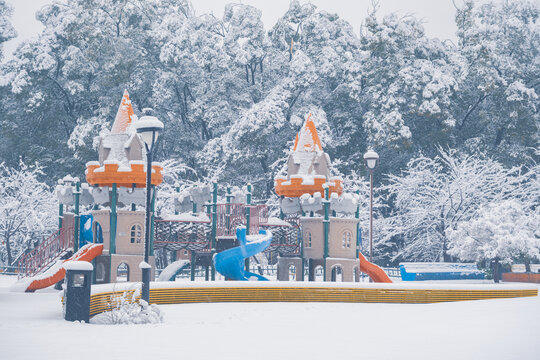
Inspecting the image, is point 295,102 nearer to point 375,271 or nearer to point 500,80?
point 500,80

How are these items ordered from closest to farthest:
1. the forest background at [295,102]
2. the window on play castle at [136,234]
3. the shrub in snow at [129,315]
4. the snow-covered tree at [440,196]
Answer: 1. the shrub in snow at [129,315]
2. the window on play castle at [136,234]
3. the snow-covered tree at [440,196]
4. the forest background at [295,102]

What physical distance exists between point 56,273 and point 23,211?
23055 millimetres

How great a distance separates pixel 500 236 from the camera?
113 feet

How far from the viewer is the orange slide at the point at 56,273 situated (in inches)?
912

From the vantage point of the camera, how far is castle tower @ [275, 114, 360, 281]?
2758 cm

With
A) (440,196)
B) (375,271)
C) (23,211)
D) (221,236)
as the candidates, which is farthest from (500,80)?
(23,211)

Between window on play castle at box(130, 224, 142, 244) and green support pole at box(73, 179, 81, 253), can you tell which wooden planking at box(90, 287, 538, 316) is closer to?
window on play castle at box(130, 224, 142, 244)

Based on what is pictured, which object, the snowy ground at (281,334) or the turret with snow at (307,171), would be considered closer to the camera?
the snowy ground at (281,334)

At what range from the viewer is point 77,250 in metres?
25.7

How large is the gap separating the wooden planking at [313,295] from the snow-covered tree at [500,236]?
11.7 m

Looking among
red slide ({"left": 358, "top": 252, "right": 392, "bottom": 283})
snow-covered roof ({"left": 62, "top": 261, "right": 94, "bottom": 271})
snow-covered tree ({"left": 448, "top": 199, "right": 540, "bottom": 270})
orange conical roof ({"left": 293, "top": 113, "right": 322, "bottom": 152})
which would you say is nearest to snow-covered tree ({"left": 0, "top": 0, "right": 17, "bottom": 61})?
orange conical roof ({"left": 293, "top": 113, "right": 322, "bottom": 152})

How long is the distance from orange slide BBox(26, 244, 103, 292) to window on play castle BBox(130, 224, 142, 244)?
146 cm

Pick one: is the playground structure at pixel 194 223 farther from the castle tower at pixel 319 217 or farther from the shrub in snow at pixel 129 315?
the shrub in snow at pixel 129 315

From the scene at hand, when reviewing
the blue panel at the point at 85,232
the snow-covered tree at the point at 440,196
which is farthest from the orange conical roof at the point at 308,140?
the snow-covered tree at the point at 440,196
